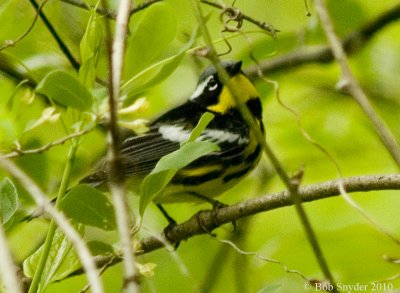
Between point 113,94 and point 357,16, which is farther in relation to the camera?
point 357,16

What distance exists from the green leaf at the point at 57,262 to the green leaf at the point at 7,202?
10 centimetres

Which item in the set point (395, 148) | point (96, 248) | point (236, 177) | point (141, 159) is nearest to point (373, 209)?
point (236, 177)

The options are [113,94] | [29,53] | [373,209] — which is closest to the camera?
[113,94]

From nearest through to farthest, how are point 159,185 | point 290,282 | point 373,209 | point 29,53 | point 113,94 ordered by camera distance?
1. point 113,94
2. point 159,185
3. point 290,282
4. point 29,53
5. point 373,209

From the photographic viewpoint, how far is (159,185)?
5.20ft

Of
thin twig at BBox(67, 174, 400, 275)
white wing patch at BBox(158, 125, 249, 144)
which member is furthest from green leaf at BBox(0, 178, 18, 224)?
white wing patch at BBox(158, 125, 249, 144)

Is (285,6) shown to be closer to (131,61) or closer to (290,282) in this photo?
(290,282)

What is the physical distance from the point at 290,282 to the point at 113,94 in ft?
5.10

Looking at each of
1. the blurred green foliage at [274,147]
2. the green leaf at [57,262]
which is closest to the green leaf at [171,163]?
the green leaf at [57,262]

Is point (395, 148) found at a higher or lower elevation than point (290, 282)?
higher

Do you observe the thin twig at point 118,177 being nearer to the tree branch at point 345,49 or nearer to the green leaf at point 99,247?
the green leaf at point 99,247

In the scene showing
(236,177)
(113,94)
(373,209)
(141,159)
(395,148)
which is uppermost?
(113,94)

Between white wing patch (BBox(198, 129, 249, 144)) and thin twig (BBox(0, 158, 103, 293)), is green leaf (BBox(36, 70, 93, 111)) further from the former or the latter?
white wing patch (BBox(198, 129, 249, 144))

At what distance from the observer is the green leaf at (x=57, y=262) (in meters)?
1.60
